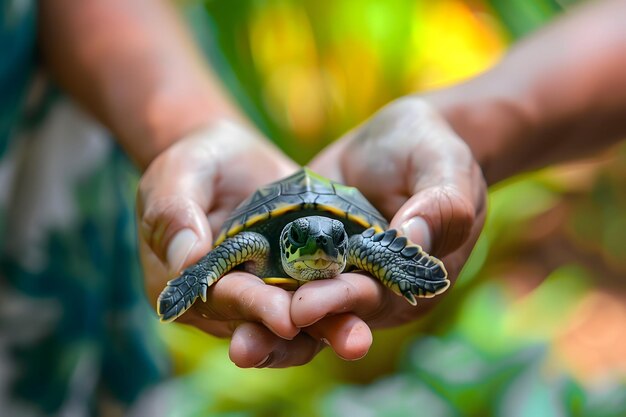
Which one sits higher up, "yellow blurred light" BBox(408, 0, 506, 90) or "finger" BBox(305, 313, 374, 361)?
"finger" BBox(305, 313, 374, 361)

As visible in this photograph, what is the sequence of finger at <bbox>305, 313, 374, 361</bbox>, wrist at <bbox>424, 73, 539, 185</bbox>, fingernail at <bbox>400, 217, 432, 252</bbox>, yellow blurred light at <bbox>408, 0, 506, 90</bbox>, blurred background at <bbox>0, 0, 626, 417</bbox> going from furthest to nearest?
yellow blurred light at <bbox>408, 0, 506, 90</bbox> → blurred background at <bbox>0, 0, 626, 417</bbox> → wrist at <bbox>424, 73, 539, 185</bbox> → fingernail at <bbox>400, 217, 432, 252</bbox> → finger at <bbox>305, 313, 374, 361</bbox>

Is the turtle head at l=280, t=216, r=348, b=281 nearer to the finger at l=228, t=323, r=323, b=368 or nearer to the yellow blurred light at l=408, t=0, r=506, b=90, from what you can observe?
the finger at l=228, t=323, r=323, b=368

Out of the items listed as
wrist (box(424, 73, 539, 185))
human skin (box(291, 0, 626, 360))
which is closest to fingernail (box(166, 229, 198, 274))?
human skin (box(291, 0, 626, 360))

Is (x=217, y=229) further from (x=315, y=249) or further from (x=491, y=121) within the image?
(x=491, y=121)

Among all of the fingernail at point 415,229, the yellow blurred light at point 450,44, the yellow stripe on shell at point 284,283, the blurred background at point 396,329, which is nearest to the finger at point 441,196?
the fingernail at point 415,229

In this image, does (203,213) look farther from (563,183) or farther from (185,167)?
(563,183)

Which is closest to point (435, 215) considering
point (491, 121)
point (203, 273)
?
point (203, 273)

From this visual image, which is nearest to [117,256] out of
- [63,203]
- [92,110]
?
[63,203]
